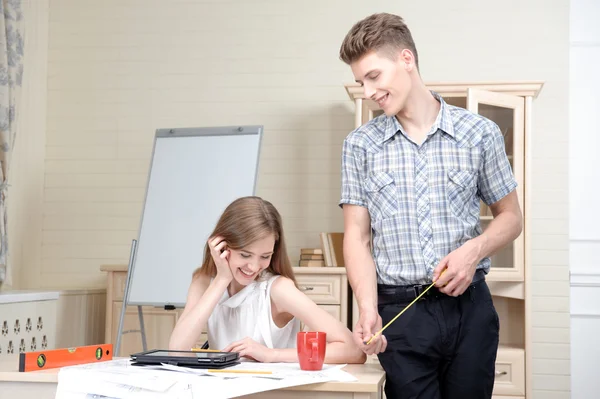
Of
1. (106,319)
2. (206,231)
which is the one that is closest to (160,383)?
(206,231)

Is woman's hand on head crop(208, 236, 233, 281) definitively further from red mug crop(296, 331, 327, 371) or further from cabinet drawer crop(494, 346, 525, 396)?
cabinet drawer crop(494, 346, 525, 396)

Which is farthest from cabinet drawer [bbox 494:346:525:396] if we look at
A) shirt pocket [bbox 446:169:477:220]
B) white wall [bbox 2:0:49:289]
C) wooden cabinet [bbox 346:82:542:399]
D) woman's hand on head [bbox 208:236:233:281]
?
white wall [bbox 2:0:49:289]

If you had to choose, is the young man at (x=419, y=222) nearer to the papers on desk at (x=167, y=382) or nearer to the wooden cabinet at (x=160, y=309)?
the papers on desk at (x=167, y=382)

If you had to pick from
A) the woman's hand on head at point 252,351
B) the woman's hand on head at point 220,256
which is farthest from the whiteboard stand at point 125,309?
the woman's hand on head at point 252,351

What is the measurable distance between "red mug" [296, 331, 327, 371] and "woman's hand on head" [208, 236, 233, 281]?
0.64 meters

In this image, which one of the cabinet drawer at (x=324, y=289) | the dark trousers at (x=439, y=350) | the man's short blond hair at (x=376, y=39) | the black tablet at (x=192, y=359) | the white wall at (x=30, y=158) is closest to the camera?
the black tablet at (x=192, y=359)

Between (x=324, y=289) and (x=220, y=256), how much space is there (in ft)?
5.74

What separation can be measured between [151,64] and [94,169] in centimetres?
78

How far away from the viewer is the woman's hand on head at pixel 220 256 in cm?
236

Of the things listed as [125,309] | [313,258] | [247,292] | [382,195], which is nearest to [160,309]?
[125,309]

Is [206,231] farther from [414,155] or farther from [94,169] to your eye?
[414,155]

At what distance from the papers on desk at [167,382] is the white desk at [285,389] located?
3 cm

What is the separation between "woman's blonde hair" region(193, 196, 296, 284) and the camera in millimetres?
2373

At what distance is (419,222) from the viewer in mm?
1935
